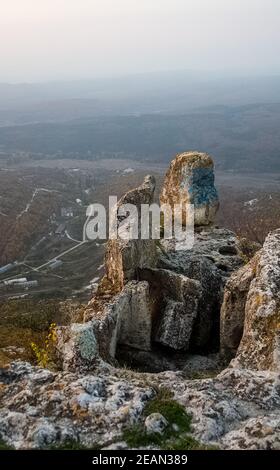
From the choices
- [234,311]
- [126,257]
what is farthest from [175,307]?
[126,257]

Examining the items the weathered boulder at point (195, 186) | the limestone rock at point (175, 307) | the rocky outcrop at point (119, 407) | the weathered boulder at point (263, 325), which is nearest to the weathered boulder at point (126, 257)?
the limestone rock at point (175, 307)

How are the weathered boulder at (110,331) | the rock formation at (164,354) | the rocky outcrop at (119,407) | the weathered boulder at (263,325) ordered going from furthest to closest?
1. the weathered boulder at (110,331)
2. the weathered boulder at (263,325)
3. the rock formation at (164,354)
4. the rocky outcrop at (119,407)

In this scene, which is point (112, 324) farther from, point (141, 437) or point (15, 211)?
point (15, 211)

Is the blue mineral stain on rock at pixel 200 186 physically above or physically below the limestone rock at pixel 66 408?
above

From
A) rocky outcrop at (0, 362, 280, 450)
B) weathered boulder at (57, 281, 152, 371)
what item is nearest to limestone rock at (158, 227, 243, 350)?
weathered boulder at (57, 281, 152, 371)

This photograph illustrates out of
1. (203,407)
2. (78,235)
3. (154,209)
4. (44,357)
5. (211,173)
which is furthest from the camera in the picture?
(78,235)

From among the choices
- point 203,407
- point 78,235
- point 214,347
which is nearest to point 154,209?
point 214,347

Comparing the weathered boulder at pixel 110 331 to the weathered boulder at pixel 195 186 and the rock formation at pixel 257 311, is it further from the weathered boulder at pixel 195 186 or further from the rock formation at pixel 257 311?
the weathered boulder at pixel 195 186

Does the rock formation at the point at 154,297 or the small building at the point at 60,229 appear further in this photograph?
the small building at the point at 60,229
